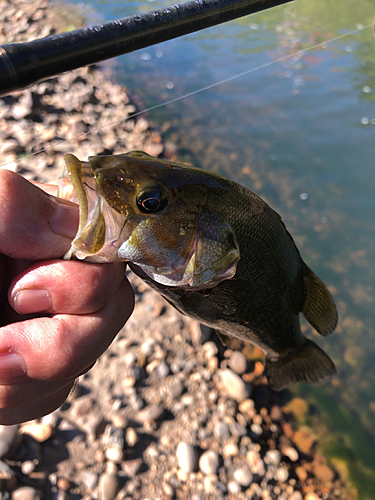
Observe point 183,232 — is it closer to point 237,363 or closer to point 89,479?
point 89,479

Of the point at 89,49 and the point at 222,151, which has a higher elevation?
the point at 89,49

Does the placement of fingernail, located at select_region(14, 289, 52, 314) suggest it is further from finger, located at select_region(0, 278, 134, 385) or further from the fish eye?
the fish eye

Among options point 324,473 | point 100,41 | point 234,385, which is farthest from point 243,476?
point 100,41

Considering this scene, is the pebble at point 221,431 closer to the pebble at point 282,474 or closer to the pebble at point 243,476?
the pebble at point 243,476

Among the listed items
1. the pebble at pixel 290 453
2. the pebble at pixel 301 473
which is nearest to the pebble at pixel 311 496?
the pebble at pixel 301 473

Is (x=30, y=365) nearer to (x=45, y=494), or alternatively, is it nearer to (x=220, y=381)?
(x=45, y=494)

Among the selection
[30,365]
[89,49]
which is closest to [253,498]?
[30,365]
